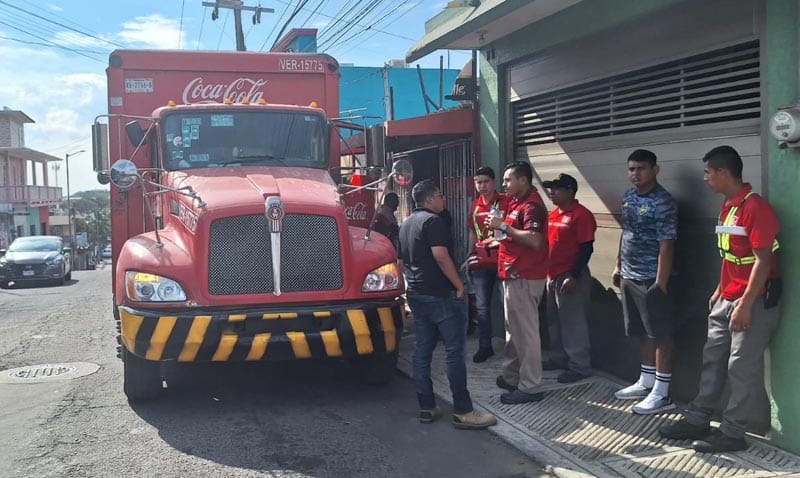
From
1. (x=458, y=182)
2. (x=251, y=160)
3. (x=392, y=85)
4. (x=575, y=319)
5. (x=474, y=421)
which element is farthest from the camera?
(x=392, y=85)

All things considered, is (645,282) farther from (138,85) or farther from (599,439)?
(138,85)

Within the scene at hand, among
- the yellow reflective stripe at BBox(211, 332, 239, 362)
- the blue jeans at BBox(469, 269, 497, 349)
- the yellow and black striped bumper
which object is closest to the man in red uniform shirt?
the blue jeans at BBox(469, 269, 497, 349)

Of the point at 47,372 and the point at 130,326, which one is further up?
the point at 130,326

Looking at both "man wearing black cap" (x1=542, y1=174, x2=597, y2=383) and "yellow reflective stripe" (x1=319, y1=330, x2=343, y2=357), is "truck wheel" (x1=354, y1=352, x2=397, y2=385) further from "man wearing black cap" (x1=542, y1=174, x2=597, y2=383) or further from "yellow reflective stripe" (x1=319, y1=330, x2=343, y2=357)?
"man wearing black cap" (x1=542, y1=174, x2=597, y2=383)

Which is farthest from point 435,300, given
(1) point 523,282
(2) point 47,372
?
(2) point 47,372

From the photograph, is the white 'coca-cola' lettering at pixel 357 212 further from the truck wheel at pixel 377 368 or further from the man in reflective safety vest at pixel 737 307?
the man in reflective safety vest at pixel 737 307

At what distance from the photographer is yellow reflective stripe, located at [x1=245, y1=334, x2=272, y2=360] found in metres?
5.92

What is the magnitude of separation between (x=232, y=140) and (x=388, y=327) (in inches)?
103

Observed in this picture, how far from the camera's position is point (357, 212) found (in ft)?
28.7

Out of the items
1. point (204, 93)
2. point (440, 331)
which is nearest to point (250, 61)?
point (204, 93)

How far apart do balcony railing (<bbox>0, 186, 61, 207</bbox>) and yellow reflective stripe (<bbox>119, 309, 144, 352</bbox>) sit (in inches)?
1620

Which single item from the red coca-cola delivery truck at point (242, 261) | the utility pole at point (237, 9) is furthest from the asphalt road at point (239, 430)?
the utility pole at point (237, 9)

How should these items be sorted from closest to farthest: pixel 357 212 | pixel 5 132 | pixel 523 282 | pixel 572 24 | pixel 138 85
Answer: pixel 523 282, pixel 572 24, pixel 138 85, pixel 357 212, pixel 5 132

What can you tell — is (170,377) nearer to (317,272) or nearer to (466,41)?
(317,272)
